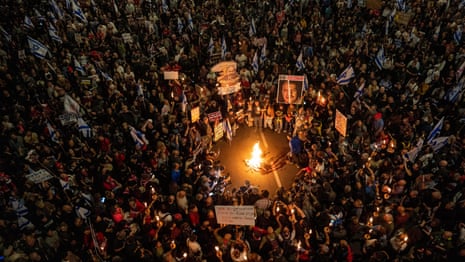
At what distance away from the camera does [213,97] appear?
12102 millimetres

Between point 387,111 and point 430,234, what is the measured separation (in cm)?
456

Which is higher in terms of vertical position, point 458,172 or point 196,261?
point 458,172

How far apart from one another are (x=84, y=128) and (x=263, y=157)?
5.46m

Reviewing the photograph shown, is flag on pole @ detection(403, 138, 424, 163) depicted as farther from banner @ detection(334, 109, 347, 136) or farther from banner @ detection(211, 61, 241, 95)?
banner @ detection(211, 61, 241, 95)

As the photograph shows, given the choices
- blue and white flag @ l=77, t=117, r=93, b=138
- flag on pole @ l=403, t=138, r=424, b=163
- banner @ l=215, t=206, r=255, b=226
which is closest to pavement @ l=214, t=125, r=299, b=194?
banner @ l=215, t=206, r=255, b=226

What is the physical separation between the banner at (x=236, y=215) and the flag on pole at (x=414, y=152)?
4.32 m

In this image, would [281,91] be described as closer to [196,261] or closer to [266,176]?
[266,176]

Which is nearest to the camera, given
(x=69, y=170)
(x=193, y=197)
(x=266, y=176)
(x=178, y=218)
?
(x=178, y=218)

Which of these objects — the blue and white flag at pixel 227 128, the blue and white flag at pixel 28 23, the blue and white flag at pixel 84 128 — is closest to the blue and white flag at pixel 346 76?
the blue and white flag at pixel 227 128

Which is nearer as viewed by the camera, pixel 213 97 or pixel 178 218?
pixel 178 218

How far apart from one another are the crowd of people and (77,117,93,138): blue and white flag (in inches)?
2.0

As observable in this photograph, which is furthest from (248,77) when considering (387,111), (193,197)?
(193,197)

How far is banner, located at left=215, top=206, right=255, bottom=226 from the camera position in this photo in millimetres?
7117

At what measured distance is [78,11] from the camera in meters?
15.1
